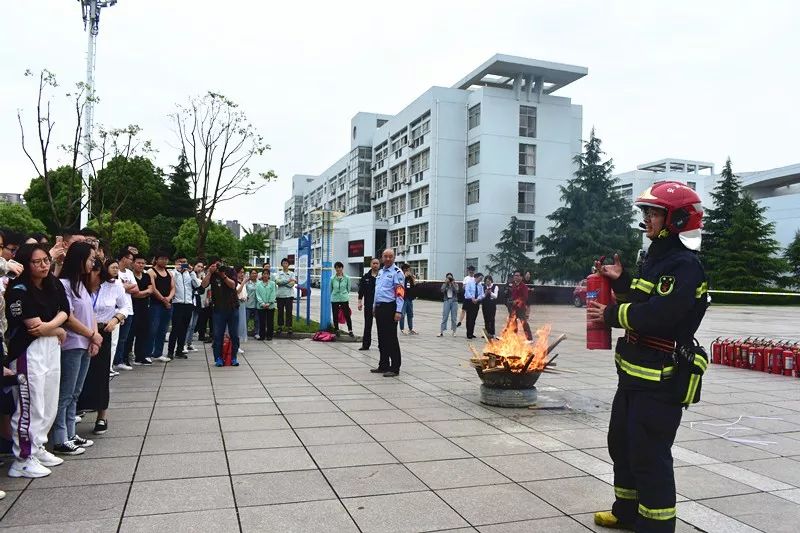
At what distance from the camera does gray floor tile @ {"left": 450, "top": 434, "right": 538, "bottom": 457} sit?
527 centimetres

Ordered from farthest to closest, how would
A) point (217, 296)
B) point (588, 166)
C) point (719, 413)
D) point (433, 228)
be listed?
point (433, 228), point (588, 166), point (217, 296), point (719, 413)

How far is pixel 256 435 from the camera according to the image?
18.7ft

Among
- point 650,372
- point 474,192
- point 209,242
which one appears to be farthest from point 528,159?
point 650,372

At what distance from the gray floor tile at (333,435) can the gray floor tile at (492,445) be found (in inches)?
34.5

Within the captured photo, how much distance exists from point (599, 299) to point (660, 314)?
703mm

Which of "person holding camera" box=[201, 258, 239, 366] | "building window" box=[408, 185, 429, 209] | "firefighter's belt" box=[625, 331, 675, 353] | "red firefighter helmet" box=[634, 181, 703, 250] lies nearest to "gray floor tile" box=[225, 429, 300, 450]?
"firefighter's belt" box=[625, 331, 675, 353]

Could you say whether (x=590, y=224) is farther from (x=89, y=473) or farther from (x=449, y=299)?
(x=89, y=473)

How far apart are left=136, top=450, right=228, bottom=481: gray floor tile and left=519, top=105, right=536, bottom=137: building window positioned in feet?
142

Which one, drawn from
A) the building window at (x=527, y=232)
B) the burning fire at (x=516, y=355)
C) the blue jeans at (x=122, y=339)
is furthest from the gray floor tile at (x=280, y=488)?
the building window at (x=527, y=232)

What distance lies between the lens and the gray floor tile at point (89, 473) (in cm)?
436

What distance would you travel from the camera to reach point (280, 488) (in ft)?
14.0

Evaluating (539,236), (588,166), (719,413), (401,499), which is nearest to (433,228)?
(539,236)

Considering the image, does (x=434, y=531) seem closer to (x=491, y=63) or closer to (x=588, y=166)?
(x=588, y=166)

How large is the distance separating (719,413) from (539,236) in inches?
1468
